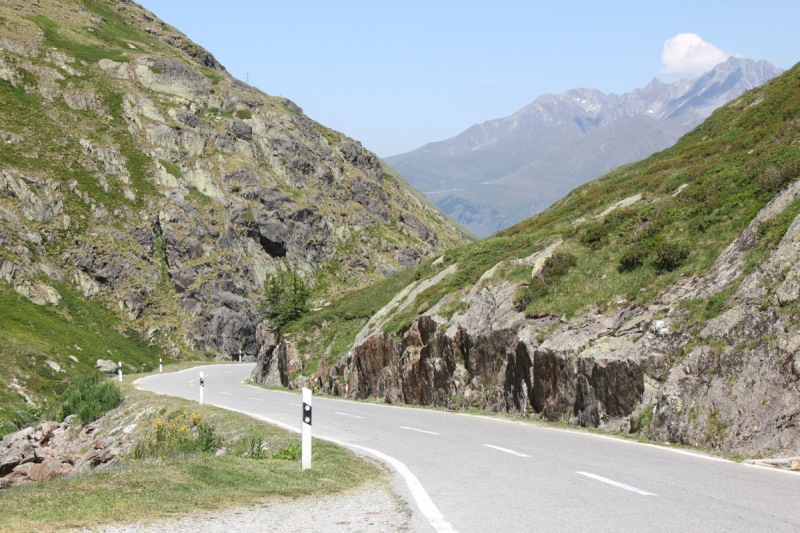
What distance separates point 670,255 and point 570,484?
11.4 meters

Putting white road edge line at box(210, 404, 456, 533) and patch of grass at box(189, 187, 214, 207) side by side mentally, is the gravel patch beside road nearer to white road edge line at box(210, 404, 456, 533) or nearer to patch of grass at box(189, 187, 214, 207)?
white road edge line at box(210, 404, 456, 533)

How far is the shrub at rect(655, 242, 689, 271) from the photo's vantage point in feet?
52.8

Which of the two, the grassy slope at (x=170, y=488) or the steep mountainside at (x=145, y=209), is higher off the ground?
the steep mountainside at (x=145, y=209)

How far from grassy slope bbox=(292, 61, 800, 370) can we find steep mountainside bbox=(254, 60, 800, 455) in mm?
83

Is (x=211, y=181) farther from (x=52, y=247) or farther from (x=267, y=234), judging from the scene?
(x=52, y=247)

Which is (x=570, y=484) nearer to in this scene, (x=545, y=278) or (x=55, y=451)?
(x=545, y=278)

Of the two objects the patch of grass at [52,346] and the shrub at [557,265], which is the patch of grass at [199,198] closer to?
the patch of grass at [52,346]

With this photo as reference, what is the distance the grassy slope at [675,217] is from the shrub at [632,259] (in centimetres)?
18

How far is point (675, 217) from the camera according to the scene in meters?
18.5

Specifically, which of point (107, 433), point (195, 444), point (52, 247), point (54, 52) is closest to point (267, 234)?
point (52, 247)

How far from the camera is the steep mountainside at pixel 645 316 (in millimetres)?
10789

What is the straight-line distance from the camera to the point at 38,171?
59188mm

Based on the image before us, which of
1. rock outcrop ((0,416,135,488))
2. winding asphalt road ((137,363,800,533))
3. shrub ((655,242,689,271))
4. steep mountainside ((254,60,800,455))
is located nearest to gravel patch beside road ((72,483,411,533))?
winding asphalt road ((137,363,800,533))

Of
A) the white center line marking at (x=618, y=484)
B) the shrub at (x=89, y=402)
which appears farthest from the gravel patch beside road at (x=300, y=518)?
the shrub at (x=89, y=402)
